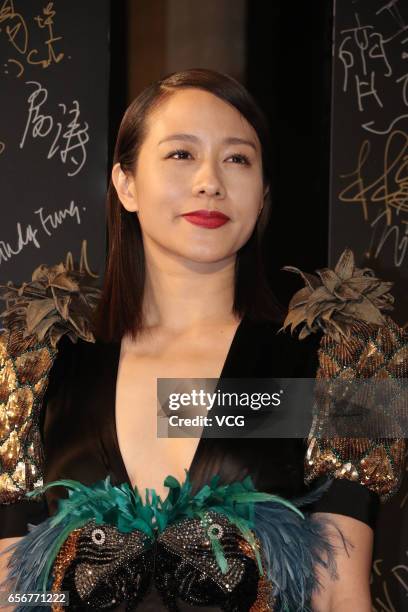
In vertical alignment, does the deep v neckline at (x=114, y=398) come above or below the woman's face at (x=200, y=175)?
below

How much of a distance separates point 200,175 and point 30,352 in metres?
0.32

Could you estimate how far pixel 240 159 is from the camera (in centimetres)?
135

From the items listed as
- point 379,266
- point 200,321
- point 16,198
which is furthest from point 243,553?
point 16,198

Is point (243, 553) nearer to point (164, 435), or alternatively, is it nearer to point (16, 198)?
point (164, 435)

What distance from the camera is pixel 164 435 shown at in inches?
50.5

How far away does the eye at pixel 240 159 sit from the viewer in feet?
4.41

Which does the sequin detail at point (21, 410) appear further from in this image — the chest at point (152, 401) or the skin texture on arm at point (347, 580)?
the skin texture on arm at point (347, 580)
